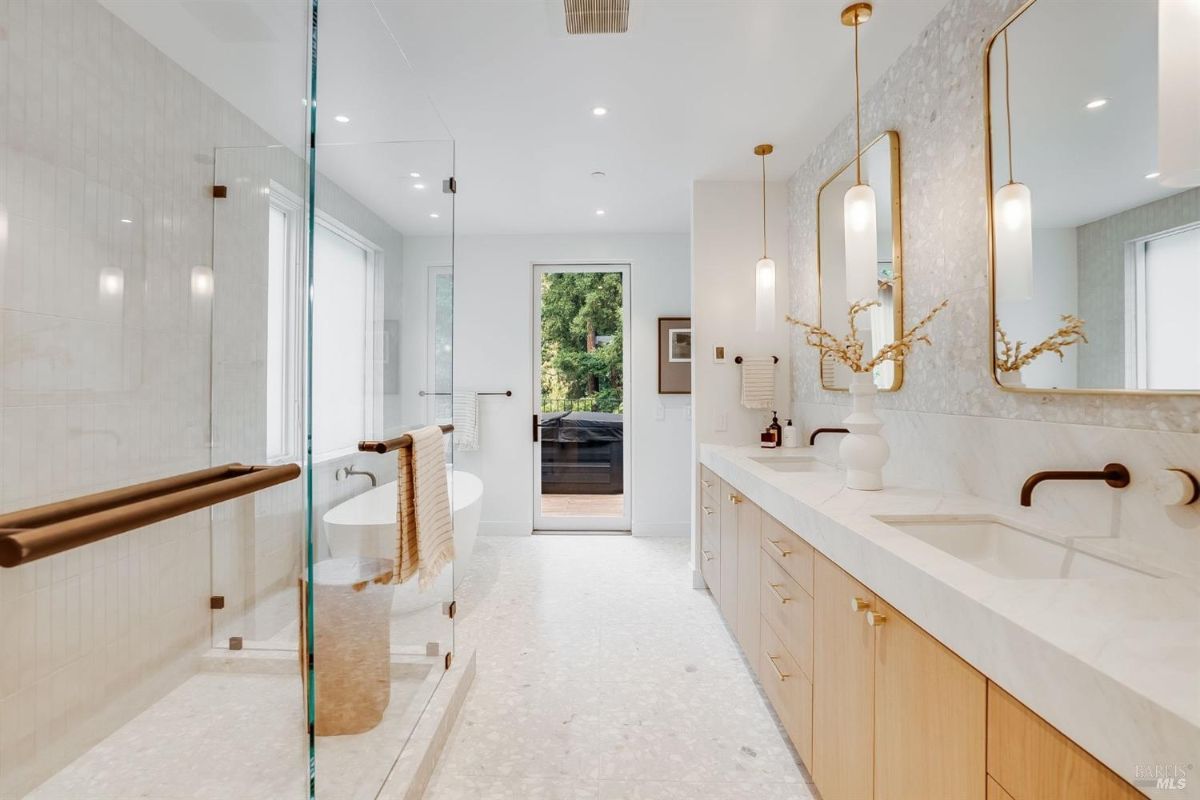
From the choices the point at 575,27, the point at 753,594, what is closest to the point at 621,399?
the point at 753,594

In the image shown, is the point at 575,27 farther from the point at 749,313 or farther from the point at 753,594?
the point at 753,594

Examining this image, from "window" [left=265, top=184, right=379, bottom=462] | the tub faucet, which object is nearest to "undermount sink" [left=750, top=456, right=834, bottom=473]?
the tub faucet

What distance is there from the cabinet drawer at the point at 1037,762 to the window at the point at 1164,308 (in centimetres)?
82

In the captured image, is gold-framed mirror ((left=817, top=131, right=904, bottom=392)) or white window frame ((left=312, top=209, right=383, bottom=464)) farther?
gold-framed mirror ((left=817, top=131, right=904, bottom=392))

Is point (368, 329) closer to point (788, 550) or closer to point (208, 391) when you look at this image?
point (208, 391)

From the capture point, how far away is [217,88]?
146 centimetres

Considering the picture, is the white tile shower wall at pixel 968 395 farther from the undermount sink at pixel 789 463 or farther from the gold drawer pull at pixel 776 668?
the gold drawer pull at pixel 776 668

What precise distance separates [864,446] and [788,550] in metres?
0.42

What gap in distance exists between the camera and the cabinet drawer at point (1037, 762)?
0.62m

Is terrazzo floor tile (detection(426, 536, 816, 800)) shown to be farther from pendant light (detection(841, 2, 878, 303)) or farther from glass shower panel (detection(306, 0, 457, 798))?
pendant light (detection(841, 2, 878, 303))

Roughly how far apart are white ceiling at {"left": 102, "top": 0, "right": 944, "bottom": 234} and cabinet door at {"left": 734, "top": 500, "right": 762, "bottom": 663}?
1.64 m

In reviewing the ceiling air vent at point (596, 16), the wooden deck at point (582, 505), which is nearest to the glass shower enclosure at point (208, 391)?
the ceiling air vent at point (596, 16)

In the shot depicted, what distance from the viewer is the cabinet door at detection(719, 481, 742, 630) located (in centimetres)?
236

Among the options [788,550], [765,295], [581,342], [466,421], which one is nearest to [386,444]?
[788,550]
